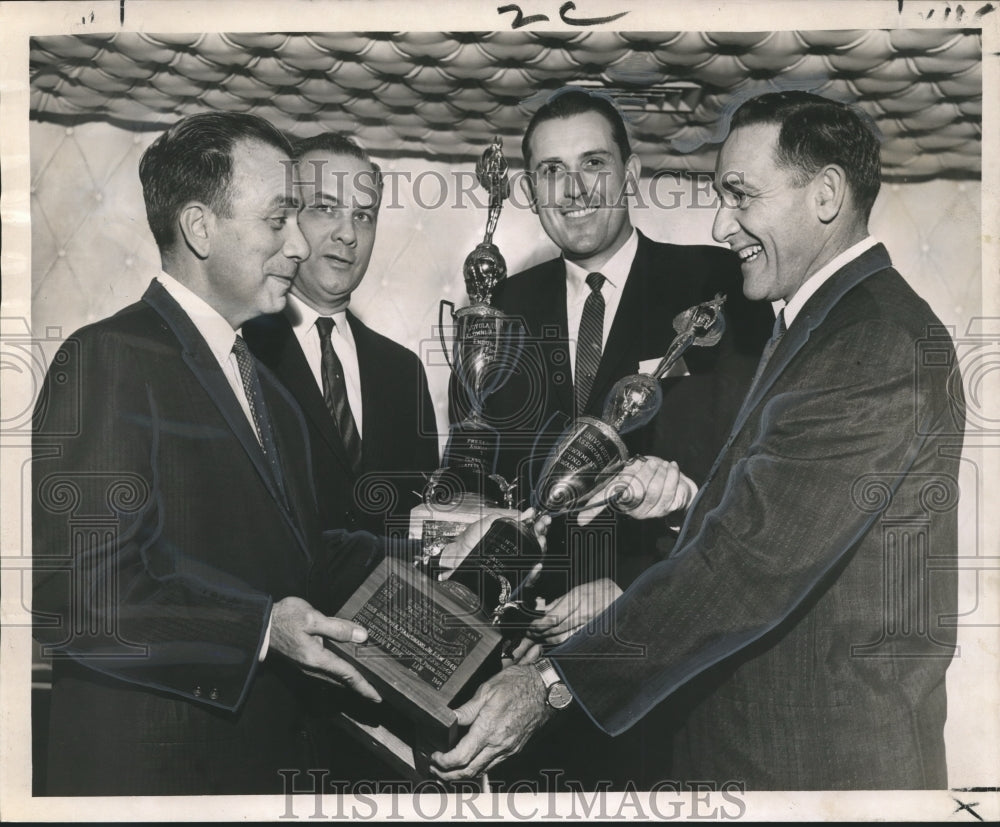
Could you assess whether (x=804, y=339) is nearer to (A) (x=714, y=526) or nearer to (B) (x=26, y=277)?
(A) (x=714, y=526)

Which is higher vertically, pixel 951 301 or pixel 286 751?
pixel 951 301

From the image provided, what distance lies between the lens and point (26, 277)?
344 centimetres

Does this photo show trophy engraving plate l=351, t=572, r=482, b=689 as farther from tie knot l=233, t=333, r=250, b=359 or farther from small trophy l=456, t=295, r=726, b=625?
tie knot l=233, t=333, r=250, b=359

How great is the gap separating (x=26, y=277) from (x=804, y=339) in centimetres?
237

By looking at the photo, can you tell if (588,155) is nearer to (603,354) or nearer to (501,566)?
(603,354)

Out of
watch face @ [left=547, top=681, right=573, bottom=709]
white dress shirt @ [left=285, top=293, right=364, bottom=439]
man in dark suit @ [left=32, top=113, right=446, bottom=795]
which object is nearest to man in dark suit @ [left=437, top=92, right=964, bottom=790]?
watch face @ [left=547, top=681, right=573, bottom=709]

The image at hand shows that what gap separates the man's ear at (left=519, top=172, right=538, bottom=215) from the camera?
11.1 feet

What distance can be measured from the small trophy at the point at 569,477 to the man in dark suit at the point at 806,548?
9.6 inches

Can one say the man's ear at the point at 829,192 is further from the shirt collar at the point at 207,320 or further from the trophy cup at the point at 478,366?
the shirt collar at the point at 207,320

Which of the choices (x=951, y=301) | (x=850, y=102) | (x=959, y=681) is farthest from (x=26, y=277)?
(x=959, y=681)

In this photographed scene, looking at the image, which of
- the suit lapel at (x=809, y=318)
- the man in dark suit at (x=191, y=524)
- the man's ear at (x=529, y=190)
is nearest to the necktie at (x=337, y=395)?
the man in dark suit at (x=191, y=524)

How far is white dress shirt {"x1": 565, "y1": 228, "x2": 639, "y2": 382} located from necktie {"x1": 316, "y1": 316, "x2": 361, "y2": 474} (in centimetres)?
72

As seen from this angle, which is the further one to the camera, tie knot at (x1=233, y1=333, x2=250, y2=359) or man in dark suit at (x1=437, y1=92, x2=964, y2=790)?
tie knot at (x1=233, y1=333, x2=250, y2=359)

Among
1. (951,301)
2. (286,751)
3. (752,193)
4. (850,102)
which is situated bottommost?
(286,751)
